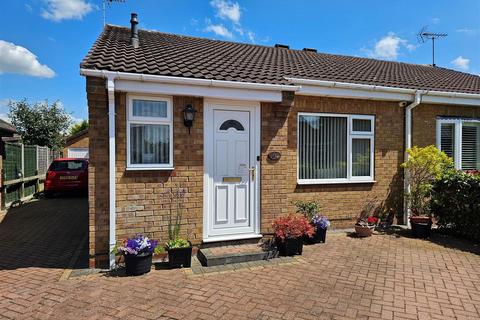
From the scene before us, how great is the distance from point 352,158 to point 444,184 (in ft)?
6.91

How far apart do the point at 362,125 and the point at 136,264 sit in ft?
19.7

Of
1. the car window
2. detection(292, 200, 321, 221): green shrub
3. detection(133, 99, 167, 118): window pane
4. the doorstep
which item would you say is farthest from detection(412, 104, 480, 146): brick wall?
the car window

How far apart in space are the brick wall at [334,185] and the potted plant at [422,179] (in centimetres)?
46

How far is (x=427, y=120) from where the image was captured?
340 inches

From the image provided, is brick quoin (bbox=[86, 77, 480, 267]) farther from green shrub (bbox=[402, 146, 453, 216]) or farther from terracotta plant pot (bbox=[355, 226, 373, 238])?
terracotta plant pot (bbox=[355, 226, 373, 238])

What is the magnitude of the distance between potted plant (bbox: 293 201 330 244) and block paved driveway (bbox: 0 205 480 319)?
2.81ft

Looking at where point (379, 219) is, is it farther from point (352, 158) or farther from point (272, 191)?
point (272, 191)

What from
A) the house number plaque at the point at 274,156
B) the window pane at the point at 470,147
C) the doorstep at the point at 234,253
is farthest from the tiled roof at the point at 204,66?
the doorstep at the point at 234,253

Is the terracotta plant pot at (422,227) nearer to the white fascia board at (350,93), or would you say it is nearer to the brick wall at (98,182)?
the white fascia board at (350,93)

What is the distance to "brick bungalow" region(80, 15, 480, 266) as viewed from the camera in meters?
5.36

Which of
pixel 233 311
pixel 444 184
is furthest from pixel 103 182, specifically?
pixel 444 184

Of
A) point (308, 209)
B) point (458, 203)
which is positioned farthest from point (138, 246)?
point (458, 203)

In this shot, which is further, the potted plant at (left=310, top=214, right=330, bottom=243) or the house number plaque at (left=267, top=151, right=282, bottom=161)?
the potted plant at (left=310, top=214, right=330, bottom=243)

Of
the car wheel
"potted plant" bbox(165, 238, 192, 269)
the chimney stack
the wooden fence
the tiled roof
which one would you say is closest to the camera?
"potted plant" bbox(165, 238, 192, 269)
